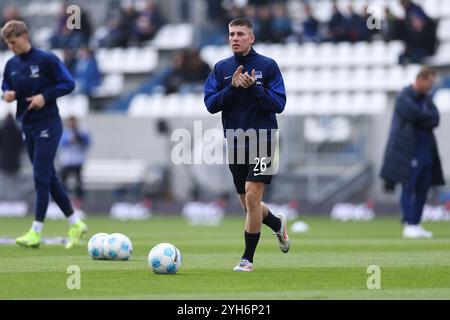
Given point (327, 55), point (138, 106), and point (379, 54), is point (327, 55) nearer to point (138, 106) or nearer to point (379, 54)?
point (379, 54)

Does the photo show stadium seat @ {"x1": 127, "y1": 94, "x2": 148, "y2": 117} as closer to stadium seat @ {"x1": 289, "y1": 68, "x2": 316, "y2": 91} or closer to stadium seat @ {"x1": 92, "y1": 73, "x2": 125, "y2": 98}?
stadium seat @ {"x1": 92, "y1": 73, "x2": 125, "y2": 98}

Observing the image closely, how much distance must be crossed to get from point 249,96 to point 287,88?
19849mm

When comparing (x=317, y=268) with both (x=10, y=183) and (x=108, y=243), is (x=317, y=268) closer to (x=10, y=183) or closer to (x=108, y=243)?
(x=108, y=243)

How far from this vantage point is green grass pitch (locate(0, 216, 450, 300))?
10.2m

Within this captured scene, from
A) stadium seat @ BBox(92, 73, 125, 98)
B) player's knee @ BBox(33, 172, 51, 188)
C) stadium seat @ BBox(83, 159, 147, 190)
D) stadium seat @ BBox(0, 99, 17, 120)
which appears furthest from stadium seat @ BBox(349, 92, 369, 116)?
player's knee @ BBox(33, 172, 51, 188)

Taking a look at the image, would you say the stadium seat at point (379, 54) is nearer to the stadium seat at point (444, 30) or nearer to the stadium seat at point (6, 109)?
the stadium seat at point (444, 30)

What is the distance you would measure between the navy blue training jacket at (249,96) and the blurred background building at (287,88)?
49.8ft

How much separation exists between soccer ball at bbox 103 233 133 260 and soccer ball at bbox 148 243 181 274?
164cm

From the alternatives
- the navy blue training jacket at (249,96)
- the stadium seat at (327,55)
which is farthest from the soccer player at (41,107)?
the stadium seat at (327,55)

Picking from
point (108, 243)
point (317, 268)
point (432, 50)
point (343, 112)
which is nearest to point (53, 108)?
point (108, 243)

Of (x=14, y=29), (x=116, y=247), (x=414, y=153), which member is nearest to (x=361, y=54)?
(x=414, y=153)

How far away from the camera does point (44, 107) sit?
52.0ft
